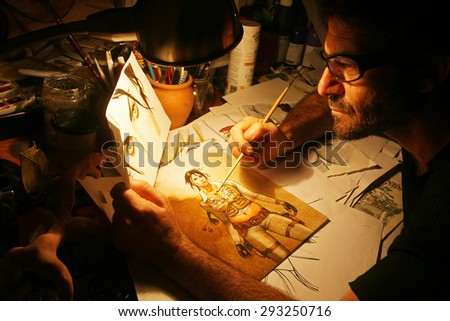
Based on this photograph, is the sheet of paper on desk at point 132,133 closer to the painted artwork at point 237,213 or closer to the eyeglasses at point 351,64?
the painted artwork at point 237,213

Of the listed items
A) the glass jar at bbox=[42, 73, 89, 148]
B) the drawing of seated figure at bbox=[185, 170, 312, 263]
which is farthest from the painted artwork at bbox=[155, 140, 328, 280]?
the glass jar at bbox=[42, 73, 89, 148]

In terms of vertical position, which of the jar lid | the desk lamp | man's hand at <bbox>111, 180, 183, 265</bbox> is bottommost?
man's hand at <bbox>111, 180, 183, 265</bbox>

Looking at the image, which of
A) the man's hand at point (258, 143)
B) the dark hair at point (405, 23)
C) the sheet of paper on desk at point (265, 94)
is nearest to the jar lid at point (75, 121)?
the man's hand at point (258, 143)

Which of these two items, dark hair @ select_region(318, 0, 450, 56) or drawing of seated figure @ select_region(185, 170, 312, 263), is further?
drawing of seated figure @ select_region(185, 170, 312, 263)

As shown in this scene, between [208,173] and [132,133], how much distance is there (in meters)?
0.23

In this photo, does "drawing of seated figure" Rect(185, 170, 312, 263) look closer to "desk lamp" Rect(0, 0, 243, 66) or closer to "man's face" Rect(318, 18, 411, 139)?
Answer: "man's face" Rect(318, 18, 411, 139)

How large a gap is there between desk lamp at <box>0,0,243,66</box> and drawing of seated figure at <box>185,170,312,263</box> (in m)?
0.41

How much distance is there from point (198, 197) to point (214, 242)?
13cm

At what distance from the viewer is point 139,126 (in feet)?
2.70

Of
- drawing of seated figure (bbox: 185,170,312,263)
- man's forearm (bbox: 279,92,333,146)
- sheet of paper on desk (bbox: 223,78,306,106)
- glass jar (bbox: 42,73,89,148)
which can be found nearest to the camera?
drawing of seated figure (bbox: 185,170,312,263)

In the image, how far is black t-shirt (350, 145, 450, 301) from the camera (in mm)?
532

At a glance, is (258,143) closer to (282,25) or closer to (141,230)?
(141,230)

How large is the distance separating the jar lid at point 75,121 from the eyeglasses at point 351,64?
59 cm

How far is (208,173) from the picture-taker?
35.1 inches
